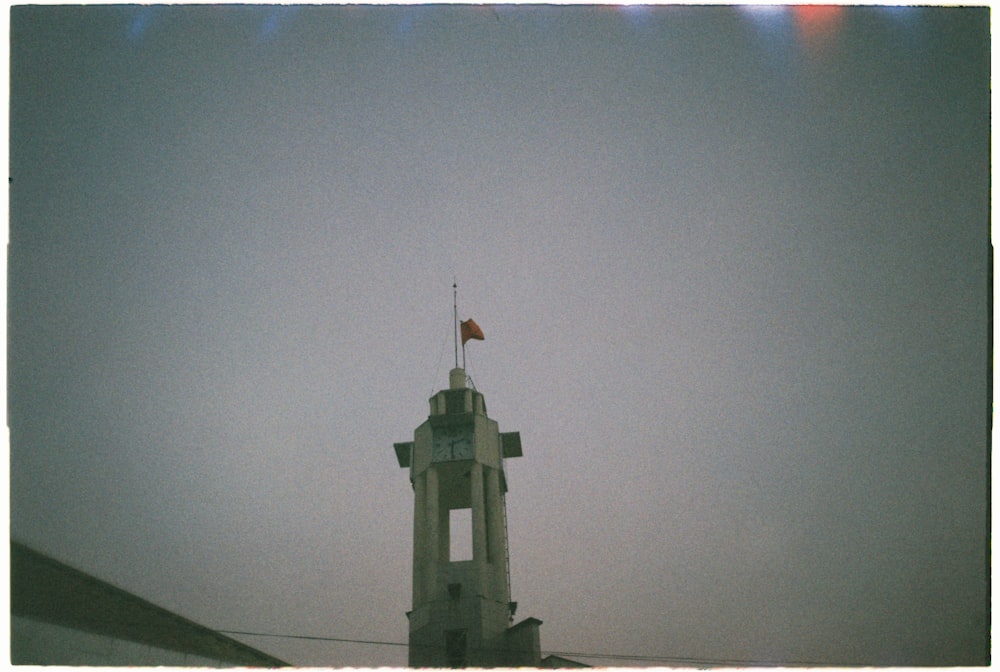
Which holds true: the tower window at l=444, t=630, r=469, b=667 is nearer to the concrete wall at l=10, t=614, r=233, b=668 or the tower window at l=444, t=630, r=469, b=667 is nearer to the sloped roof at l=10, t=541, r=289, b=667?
the sloped roof at l=10, t=541, r=289, b=667

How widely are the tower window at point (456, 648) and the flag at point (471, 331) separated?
1109 cm

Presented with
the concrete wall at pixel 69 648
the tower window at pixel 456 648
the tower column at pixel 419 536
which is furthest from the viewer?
the tower column at pixel 419 536

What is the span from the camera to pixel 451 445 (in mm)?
33781

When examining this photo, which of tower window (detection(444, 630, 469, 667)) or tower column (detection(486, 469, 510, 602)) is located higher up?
tower column (detection(486, 469, 510, 602))

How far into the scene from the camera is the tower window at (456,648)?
95.8 feet

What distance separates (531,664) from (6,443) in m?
23.3

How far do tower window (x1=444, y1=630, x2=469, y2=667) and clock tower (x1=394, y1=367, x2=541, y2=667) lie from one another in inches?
1.3

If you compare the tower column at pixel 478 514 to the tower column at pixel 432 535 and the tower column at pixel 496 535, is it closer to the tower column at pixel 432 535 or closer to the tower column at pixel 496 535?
the tower column at pixel 496 535

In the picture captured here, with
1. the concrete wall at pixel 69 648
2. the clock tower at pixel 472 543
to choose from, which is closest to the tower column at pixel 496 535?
the clock tower at pixel 472 543

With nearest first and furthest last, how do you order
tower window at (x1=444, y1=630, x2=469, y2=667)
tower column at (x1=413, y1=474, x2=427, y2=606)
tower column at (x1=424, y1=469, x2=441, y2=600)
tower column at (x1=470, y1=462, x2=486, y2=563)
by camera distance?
tower window at (x1=444, y1=630, x2=469, y2=667)
tower column at (x1=424, y1=469, x2=441, y2=600)
tower column at (x1=413, y1=474, x2=427, y2=606)
tower column at (x1=470, y1=462, x2=486, y2=563)

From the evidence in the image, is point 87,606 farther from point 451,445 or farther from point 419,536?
point 451,445

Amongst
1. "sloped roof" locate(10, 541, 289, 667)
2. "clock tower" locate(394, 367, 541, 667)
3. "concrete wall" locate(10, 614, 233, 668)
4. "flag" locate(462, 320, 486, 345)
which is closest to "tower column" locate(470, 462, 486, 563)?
"clock tower" locate(394, 367, 541, 667)

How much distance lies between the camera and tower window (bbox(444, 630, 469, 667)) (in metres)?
29.2

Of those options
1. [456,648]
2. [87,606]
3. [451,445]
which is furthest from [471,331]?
[87,606]
